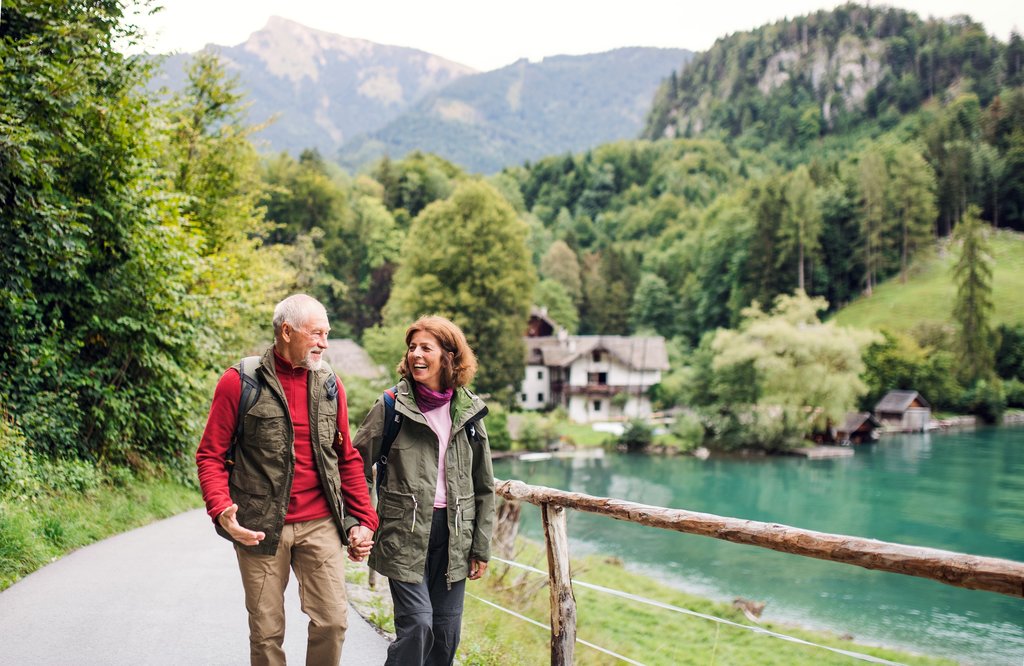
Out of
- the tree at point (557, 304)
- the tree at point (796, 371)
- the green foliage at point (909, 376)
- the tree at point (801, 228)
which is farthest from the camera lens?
the tree at point (801, 228)

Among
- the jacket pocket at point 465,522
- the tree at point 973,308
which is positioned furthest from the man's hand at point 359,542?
the tree at point 973,308

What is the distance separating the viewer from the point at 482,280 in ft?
136

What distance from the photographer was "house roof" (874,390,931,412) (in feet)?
181

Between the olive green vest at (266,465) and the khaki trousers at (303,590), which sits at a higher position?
the olive green vest at (266,465)

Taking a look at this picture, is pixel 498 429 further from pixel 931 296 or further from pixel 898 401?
pixel 931 296

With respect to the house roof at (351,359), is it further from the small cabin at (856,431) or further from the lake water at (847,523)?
the small cabin at (856,431)

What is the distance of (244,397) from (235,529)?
523 mm

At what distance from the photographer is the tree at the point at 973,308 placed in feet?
207

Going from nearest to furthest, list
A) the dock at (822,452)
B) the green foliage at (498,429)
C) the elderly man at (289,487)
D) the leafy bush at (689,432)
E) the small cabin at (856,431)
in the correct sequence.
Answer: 1. the elderly man at (289,487)
2. the green foliage at (498,429)
3. the dock at (822,452)
4. the leafy bush at (689,432)
5. the small cabin at (856,431)

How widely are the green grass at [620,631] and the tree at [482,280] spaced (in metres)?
24.5

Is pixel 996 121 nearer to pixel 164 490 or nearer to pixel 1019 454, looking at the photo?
pixel 1019 454

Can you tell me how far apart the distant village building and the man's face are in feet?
173

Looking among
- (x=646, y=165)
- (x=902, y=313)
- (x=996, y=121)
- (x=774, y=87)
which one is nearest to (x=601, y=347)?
(x=902, y=313)

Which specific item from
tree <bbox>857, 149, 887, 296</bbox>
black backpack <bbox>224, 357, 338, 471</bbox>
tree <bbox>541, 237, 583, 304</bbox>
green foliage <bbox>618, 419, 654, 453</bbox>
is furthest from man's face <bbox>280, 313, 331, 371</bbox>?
tree <bbox>857, 149, 887, 296</bbox>
